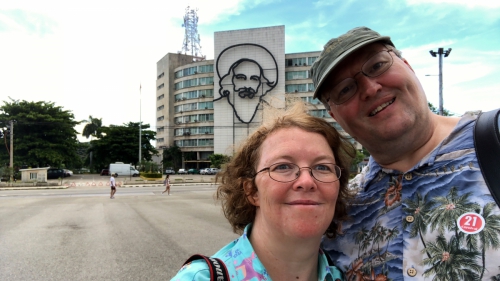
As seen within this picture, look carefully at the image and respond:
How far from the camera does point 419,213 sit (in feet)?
5.11

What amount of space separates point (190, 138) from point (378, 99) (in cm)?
7378

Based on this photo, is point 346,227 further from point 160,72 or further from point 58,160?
point 160,72

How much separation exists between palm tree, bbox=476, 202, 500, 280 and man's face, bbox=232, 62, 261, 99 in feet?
215

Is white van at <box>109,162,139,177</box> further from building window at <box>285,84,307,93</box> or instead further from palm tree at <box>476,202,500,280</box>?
palm tree at <box>476,202,500,280</box>

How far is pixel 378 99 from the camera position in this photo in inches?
66.0

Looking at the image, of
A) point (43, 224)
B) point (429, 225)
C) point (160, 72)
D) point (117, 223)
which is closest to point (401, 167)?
point (429, 225)

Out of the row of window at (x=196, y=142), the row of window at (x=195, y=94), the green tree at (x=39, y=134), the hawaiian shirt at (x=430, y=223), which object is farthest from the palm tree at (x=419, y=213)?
the row of window at (x=195, y=94)

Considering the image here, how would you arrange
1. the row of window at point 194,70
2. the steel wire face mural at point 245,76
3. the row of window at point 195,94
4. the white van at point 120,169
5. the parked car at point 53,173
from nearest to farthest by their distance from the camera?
the parked car at point 53,173 → the white van at point 120,169 → the steel wire face mural at point 245,76 → the row of window at point 195,94 → the row of window at point 194,70

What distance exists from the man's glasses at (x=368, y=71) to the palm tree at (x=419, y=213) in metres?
0.59

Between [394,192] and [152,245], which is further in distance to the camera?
[152,245]

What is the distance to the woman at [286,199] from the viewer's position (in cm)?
149

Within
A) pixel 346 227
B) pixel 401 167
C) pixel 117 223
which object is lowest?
pixel 117 223

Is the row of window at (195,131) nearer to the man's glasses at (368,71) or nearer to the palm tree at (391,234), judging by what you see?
the man's glasses at (368,71)

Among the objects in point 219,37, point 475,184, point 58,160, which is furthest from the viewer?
point 219,37
